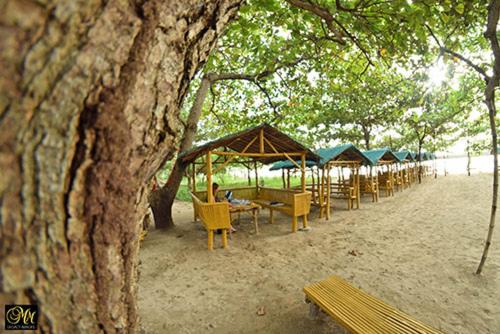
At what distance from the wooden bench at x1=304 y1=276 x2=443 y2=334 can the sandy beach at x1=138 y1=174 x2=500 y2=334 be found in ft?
1.63

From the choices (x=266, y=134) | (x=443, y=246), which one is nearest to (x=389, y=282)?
(x=443, y=246)

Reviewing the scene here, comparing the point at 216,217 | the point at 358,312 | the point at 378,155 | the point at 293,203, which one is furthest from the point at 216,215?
the point at 378,155

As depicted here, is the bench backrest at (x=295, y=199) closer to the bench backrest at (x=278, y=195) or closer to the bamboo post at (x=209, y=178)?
the bench backrest at (x=278, y=195)

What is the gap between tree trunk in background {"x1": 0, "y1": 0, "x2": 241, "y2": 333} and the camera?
52 centimetres

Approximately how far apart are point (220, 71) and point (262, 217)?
6.62 meters

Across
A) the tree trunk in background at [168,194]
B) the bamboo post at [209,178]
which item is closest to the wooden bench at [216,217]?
the bamboo post at [209,178]

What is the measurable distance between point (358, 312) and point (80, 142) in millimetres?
3258

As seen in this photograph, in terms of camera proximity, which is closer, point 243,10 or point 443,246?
point 243,10

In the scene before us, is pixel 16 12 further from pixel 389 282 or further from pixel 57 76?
pixel 389 282

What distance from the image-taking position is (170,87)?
2.98 feet

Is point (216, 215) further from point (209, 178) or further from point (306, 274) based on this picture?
point (306, 274)

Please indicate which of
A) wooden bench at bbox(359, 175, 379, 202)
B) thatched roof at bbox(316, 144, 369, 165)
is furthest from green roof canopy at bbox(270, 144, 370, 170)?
wooden bench at bbox(359, 175, 379, 202)

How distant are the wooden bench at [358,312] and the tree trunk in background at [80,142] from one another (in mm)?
2528

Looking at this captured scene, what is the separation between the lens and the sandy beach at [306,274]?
132 inches
